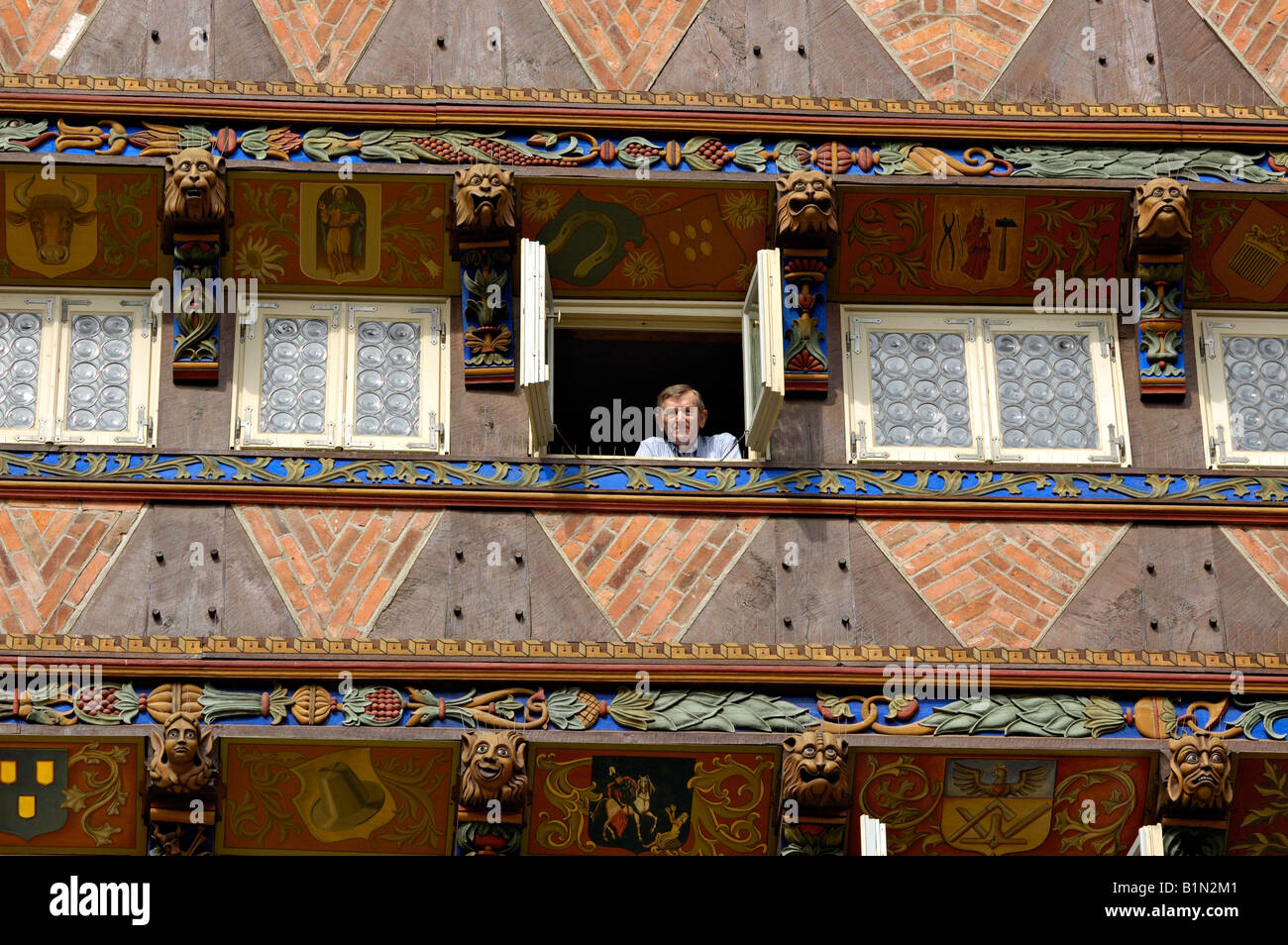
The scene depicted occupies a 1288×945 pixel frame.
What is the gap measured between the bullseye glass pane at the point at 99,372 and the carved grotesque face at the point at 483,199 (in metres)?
1.79

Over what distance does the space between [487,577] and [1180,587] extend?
10.8ft

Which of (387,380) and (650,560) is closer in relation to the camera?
(650,560)

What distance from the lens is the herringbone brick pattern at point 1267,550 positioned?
14.5m

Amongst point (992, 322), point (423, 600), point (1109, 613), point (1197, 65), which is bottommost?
point (1109, 613)

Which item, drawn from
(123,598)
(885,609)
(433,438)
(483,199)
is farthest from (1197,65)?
(123,598)

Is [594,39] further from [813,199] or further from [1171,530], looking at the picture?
[1171,530]

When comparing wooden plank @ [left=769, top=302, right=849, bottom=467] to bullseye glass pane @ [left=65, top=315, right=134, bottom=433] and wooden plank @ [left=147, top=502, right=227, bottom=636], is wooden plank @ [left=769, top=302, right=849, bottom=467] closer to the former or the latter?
wooden plank @ [left=147, top=502, right=227, bottom=636]

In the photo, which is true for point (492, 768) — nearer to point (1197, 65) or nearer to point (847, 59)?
point (847, 59)

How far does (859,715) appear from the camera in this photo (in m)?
13.9

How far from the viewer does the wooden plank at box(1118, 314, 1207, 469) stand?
1491 centimetres

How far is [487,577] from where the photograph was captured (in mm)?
14242

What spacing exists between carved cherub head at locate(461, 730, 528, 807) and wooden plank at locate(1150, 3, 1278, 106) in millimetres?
4987

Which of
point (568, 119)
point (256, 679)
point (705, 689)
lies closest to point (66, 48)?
point (568, 119)

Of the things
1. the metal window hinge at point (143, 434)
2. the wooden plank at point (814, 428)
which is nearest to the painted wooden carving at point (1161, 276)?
the wooden plank at point (814, 428)
